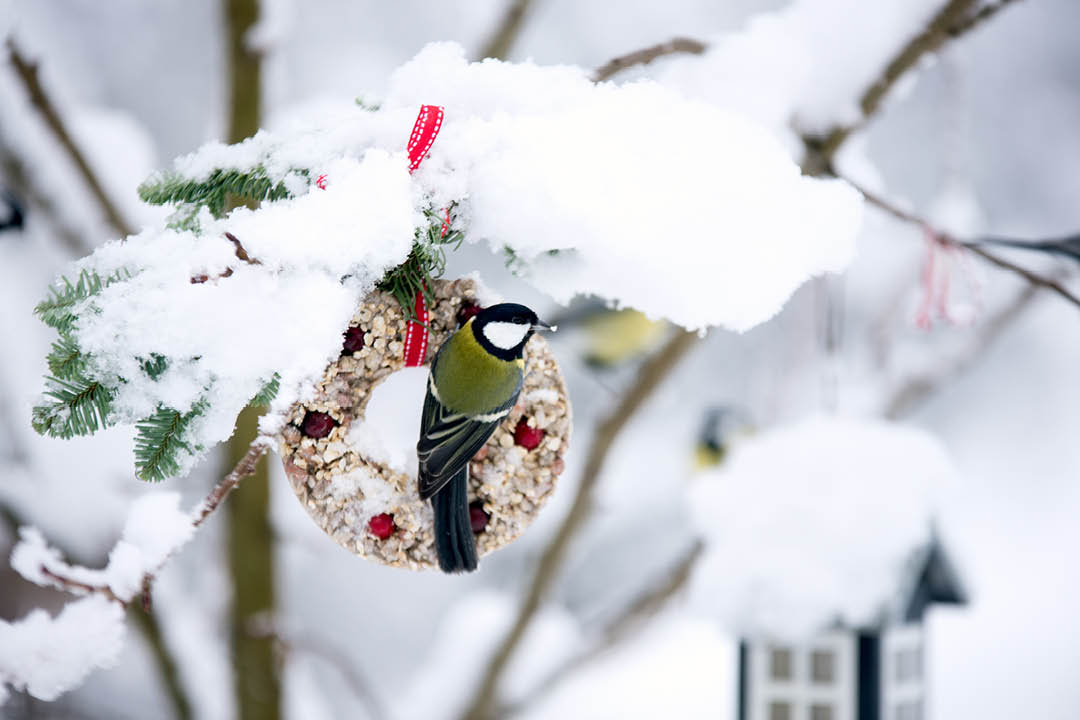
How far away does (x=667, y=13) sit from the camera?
10.5 feet

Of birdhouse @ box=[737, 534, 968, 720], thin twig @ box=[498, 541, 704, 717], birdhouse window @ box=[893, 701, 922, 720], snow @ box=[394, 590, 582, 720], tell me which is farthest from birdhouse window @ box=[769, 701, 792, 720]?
snow @ box=[394, 590, 582, 720]

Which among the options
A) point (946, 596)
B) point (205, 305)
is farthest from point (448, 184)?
point (946, 596)

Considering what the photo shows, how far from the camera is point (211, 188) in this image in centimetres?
63

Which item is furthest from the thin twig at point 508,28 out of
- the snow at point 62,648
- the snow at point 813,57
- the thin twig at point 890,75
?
the snow at point 62,648

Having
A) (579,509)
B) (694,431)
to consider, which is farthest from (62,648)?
(694,431)

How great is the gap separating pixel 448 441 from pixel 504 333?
3.8 inches

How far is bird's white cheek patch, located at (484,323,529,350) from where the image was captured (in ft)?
2.06

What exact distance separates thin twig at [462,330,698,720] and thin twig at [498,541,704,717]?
0.12 meters

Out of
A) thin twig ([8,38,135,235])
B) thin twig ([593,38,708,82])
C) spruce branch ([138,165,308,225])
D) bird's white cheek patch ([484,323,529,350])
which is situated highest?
thin twig ([8,38,135,235])

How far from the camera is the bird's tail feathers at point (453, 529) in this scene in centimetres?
66

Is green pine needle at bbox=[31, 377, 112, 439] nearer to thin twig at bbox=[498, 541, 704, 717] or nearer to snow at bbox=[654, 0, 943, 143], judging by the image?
snow at bbox=[654, 0, 943, 143]

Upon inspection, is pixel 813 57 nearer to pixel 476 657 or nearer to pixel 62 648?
pixel 62 648

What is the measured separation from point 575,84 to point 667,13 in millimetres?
2812

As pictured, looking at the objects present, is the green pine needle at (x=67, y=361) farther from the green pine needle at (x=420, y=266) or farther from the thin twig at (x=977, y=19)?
the thin twig at (x=977, y=19)
